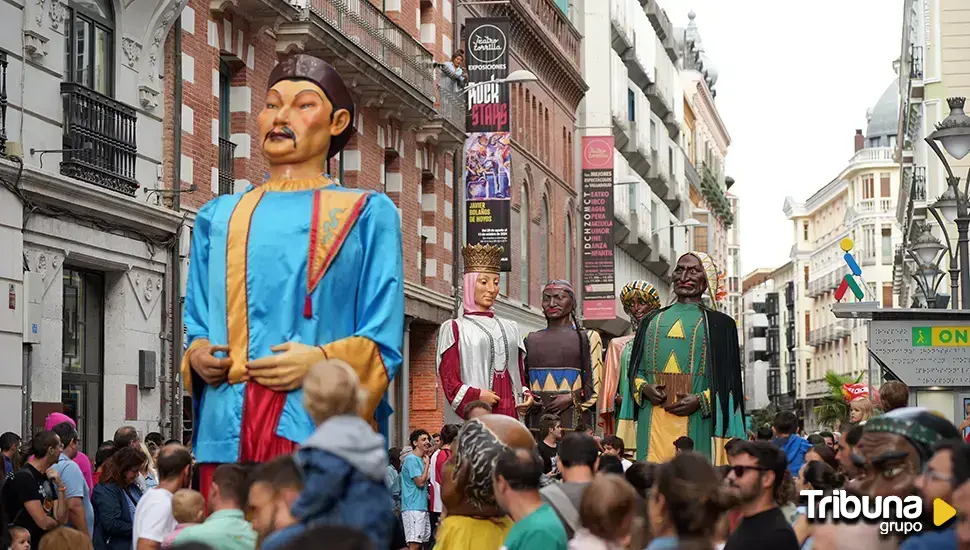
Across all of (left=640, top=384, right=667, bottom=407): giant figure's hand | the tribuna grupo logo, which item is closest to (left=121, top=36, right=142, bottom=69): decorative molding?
(left=640, top=384, right=667, bottom=407): giant figure's hand

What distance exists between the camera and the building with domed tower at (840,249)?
13312 centimetres

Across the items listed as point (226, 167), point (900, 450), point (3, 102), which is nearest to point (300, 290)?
point (900, 450)

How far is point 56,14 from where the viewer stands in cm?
1923

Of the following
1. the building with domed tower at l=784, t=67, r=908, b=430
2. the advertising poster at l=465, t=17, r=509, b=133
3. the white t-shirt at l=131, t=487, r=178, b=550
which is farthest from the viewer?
the building with domed tower at l=784, t=67, r=908, b=430

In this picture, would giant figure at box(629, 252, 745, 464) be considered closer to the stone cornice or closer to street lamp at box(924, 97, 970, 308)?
the stone cornice

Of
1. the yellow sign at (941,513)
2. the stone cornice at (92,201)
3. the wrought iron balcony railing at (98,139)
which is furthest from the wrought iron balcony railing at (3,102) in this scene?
the yellow sign at (941,513)

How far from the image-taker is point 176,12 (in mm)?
21828

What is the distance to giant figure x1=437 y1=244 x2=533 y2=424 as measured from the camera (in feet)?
45.2

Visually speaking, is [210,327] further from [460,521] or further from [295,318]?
[460,521]

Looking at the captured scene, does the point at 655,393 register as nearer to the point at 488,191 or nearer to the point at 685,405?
the point at 685,405

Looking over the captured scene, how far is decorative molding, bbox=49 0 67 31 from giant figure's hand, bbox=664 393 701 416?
9348 millimetres

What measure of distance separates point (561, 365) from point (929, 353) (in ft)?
26.4

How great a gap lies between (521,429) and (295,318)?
4.12 ft

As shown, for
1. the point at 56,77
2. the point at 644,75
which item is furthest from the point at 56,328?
the point at 644,75
